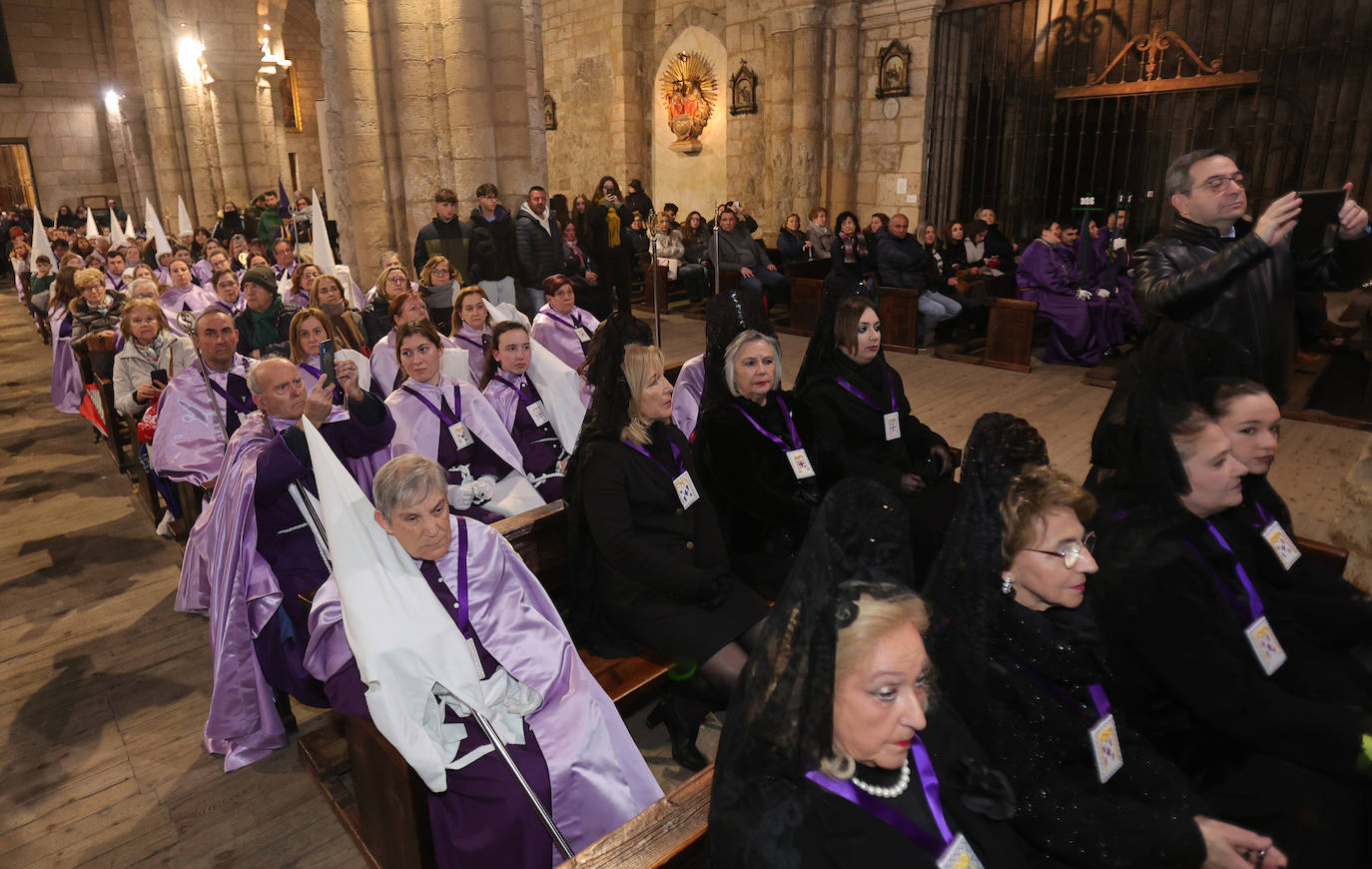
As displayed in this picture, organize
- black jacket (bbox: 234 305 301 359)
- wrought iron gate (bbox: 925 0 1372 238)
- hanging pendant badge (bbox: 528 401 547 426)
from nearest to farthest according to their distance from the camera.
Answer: hanging pendant badge (bbox: 528 401 547 426) < black jacket (bbox: 234 305 301 359) < wrought iron gate (bbox: 925 0 1372 238)

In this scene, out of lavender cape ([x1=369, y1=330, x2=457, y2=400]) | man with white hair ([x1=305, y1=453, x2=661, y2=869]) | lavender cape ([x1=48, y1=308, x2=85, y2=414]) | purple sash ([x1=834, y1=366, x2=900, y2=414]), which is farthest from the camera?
lavender cape ([x1=48, y1=308, x2=85, y2=414])

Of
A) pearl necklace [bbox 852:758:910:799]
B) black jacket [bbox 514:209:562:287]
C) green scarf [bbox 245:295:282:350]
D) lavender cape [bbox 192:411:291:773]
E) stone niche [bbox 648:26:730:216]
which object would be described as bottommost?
lavender cape [bbox 192:411:291:773]

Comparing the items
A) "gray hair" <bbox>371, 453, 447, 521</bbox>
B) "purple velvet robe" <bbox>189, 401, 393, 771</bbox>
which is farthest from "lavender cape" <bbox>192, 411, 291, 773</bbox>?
"gray hair" <bbox>371, 453, 447, 521</bbox>

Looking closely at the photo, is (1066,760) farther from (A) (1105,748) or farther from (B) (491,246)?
(B) (491,246)

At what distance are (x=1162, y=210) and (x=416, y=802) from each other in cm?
1111

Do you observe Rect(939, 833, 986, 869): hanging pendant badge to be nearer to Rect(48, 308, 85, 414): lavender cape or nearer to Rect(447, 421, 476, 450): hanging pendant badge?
Rect(447, 421, 476, 450): hanging pendant badge

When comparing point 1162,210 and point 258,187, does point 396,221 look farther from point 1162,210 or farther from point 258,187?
point 258,187

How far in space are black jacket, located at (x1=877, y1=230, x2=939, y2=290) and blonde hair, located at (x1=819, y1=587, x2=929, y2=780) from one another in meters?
8.22

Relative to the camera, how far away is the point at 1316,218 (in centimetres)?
294

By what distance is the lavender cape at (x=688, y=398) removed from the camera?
182 inches

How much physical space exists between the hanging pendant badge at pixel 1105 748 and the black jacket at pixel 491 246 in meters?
7.10

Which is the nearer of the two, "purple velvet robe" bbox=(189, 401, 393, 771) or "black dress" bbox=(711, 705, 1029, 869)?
"black dress" bbox=(711, 705, 1029, 869)

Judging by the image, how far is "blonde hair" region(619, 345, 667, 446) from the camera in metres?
3.06

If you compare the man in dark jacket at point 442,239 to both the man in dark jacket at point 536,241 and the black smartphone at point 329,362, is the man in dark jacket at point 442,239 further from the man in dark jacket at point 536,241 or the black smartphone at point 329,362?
the black smartphone at point 329,362
